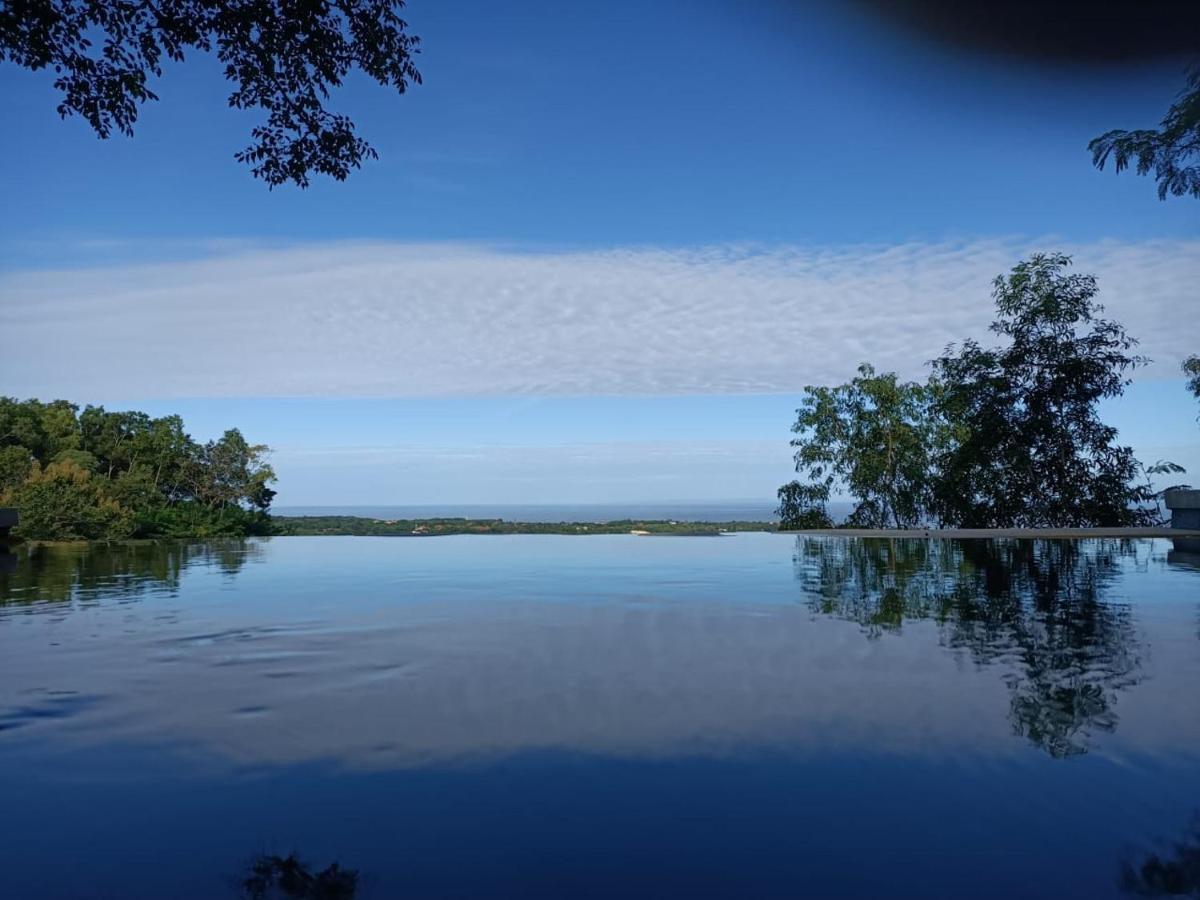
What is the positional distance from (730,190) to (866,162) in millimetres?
2684

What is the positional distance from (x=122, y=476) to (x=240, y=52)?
1461 cm

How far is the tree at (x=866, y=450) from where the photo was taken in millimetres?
18062

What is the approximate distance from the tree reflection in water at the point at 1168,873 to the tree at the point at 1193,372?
46.7 feet

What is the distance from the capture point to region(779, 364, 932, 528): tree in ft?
59.3

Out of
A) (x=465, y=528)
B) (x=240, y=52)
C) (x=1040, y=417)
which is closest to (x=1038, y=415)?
(x=1040, y=417)

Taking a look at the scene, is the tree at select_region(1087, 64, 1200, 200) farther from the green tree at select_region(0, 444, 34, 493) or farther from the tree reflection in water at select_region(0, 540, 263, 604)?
the green tree at select_region(0, 444, 34, 493)

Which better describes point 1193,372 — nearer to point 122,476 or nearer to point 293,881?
point 293,881

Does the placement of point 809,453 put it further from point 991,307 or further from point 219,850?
point 219,850

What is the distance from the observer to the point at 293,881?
1.81 metres

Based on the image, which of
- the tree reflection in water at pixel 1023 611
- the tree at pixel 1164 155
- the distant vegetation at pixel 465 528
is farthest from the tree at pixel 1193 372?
the tree at pixel 1164 155

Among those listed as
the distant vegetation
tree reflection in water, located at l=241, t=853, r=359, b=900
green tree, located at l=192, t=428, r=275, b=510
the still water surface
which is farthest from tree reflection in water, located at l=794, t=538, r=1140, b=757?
green tree, located at l=192, t=428, r=275, b=510

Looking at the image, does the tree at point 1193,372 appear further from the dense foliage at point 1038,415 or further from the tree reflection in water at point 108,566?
the tree reflection in water at point 108,566

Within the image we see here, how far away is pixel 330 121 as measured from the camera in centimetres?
544

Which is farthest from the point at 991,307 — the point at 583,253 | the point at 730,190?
the point at 583,253
